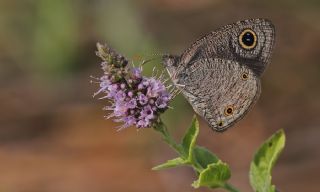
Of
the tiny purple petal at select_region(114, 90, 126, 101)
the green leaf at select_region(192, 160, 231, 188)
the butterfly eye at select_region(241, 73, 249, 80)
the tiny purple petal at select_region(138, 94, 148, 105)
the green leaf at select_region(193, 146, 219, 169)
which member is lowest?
the green leaf at select_region(192, 160, 231, 188)

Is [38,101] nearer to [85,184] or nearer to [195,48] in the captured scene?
[85,184]

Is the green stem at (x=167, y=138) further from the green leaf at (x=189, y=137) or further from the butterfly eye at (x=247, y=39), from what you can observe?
the butterfly eye at (x=247, y=39)

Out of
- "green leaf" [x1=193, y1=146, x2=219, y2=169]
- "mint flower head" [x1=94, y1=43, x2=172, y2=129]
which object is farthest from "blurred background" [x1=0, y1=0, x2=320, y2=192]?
"mint flower head" [x1=94, y1=43, x2=172, y2=129]

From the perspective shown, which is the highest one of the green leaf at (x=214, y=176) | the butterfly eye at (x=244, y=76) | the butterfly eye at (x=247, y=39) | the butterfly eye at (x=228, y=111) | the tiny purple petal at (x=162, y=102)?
the butterfly eye at (x=247, y=39)

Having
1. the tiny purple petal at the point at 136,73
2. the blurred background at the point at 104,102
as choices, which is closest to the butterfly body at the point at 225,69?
the tiny purple petal at the point at 136,73

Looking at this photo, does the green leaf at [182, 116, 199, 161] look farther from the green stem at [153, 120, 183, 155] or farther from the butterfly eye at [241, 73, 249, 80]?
the butterfly eye at [241, 73, 249, 80]

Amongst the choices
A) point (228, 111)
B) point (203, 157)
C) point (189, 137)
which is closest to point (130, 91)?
point (189, 137)
